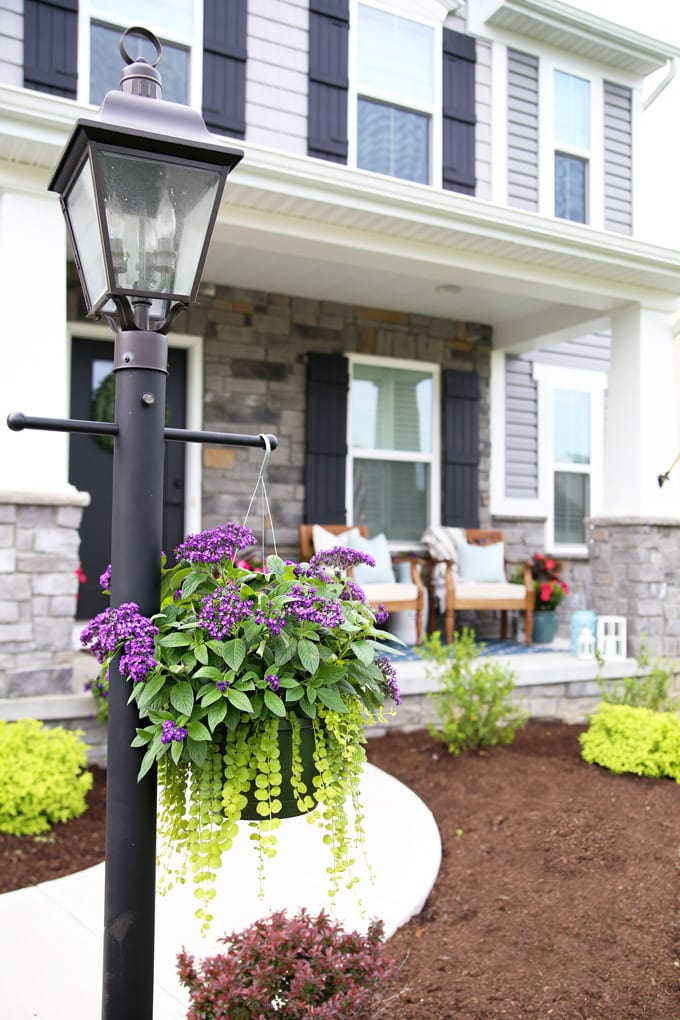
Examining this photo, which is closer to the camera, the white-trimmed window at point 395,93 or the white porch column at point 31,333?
the white porch column at point 31,333

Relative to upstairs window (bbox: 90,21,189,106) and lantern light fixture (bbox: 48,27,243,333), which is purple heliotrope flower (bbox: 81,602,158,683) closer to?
lantern light fixture (bbox: 48,27,243,333)

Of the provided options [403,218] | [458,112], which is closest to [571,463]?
[458,112]

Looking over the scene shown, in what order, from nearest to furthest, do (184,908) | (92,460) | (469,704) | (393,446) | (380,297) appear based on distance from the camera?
(184,908) < (469,704) < (92,460) < (380,297) < (393,446)

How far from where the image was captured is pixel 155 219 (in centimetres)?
142

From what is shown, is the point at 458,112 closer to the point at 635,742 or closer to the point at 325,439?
the point at 325,439

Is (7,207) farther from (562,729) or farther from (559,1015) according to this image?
A: (562,729)

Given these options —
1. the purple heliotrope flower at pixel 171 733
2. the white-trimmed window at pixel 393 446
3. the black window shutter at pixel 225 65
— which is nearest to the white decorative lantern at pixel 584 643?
the white-trimmed window at pixel 393 446

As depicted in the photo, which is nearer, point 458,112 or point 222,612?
point 222,612

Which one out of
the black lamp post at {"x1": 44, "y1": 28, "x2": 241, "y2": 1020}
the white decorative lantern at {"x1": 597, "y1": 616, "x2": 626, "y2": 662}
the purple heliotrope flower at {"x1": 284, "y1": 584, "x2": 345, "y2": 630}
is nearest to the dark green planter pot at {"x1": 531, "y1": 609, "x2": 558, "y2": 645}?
the white decorative lantern at {"x1": 597, "y1": 616, "x2": 626, "y2": 662}

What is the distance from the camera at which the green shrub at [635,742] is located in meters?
3.88

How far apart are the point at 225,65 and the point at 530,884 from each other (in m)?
4.62

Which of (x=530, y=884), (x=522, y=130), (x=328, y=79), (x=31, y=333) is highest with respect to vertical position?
(x=522, y=130)

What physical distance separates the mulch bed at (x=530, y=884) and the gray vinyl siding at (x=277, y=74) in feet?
12.0

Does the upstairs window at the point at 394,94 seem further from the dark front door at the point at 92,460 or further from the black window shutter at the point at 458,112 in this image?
the dark front door at the point at 92,460
